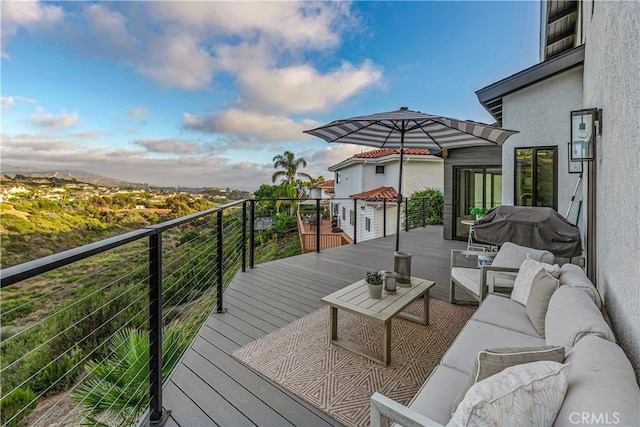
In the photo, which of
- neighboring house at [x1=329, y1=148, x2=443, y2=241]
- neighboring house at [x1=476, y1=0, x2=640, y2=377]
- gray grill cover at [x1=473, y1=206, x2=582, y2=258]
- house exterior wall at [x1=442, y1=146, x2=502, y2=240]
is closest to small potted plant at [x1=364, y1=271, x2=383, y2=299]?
neighboring house at [x1=476, y1=0, x2=640, y2=377]

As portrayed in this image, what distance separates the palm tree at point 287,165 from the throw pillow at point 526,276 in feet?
87.1

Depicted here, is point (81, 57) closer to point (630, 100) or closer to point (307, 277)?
point (307, 277)

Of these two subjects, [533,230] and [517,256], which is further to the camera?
[533,230]

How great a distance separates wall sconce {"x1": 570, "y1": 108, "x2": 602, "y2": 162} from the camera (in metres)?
2.52

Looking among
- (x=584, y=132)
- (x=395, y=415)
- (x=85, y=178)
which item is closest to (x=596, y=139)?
(x=584, y=132)

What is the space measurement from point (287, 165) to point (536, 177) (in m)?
24.7

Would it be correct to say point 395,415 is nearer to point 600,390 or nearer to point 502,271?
point 600,390

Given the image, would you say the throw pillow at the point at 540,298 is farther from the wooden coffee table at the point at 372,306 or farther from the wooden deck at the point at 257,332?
the wooden deck at the point at 257,332

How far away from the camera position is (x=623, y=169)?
1.62 m

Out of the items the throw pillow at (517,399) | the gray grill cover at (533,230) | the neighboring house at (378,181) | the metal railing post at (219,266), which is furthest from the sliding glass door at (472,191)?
the throw pillow at (517,399)

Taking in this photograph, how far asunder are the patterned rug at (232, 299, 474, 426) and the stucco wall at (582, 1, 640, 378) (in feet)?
4.02

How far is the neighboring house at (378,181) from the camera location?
488 inches

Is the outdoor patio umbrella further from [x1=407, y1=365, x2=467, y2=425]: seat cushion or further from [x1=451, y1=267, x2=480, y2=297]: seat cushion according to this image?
[x1=407, y1=365, x2=467, y2=425]: seat cushion

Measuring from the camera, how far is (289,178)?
2886 centimetres
